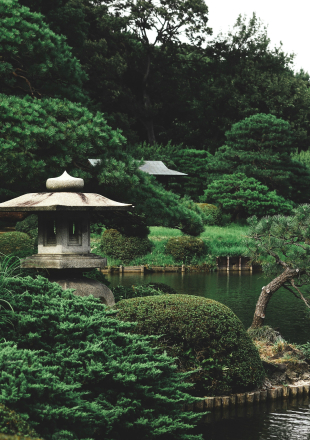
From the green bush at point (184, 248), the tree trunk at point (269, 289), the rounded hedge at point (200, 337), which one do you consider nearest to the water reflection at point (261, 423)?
the rounded hedge at point (200, 337)

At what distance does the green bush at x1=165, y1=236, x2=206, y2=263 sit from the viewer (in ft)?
80.0

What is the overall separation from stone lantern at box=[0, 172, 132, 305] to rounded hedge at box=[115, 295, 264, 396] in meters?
1.25

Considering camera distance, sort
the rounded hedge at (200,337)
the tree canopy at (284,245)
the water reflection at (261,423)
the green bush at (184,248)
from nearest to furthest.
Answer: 1. the water reflection at (261,423)
2. the rounded hedge at (200,337)
3. the tree canopy at (284,245)
4. the green bush at (184,248)

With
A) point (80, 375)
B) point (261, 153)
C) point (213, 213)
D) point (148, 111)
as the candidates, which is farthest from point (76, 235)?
point (148, 111)

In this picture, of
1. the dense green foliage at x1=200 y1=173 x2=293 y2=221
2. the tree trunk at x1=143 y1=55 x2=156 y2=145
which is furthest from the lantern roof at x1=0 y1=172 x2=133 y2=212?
the tree trunk at x1=143 y1=55 x2=156 y2=145

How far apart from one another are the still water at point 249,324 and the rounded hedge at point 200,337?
1.42ft

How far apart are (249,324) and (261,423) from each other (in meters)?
5.56

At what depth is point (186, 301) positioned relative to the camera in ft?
24.1

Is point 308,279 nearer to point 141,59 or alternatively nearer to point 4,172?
point 4,172

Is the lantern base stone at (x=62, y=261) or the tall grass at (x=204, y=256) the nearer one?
the lantern base stone at (x=62, y=261)

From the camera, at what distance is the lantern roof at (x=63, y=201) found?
8227mm

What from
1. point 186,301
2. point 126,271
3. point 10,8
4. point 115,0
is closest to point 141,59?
point 115,0

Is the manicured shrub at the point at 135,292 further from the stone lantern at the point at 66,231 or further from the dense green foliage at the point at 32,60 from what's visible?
the dense green foliage at the point at 32,60

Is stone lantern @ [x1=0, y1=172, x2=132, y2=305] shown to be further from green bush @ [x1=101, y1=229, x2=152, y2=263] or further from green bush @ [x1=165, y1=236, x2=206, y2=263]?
green bush @ [x1=165, y1=236, x2=206, y2=263]
